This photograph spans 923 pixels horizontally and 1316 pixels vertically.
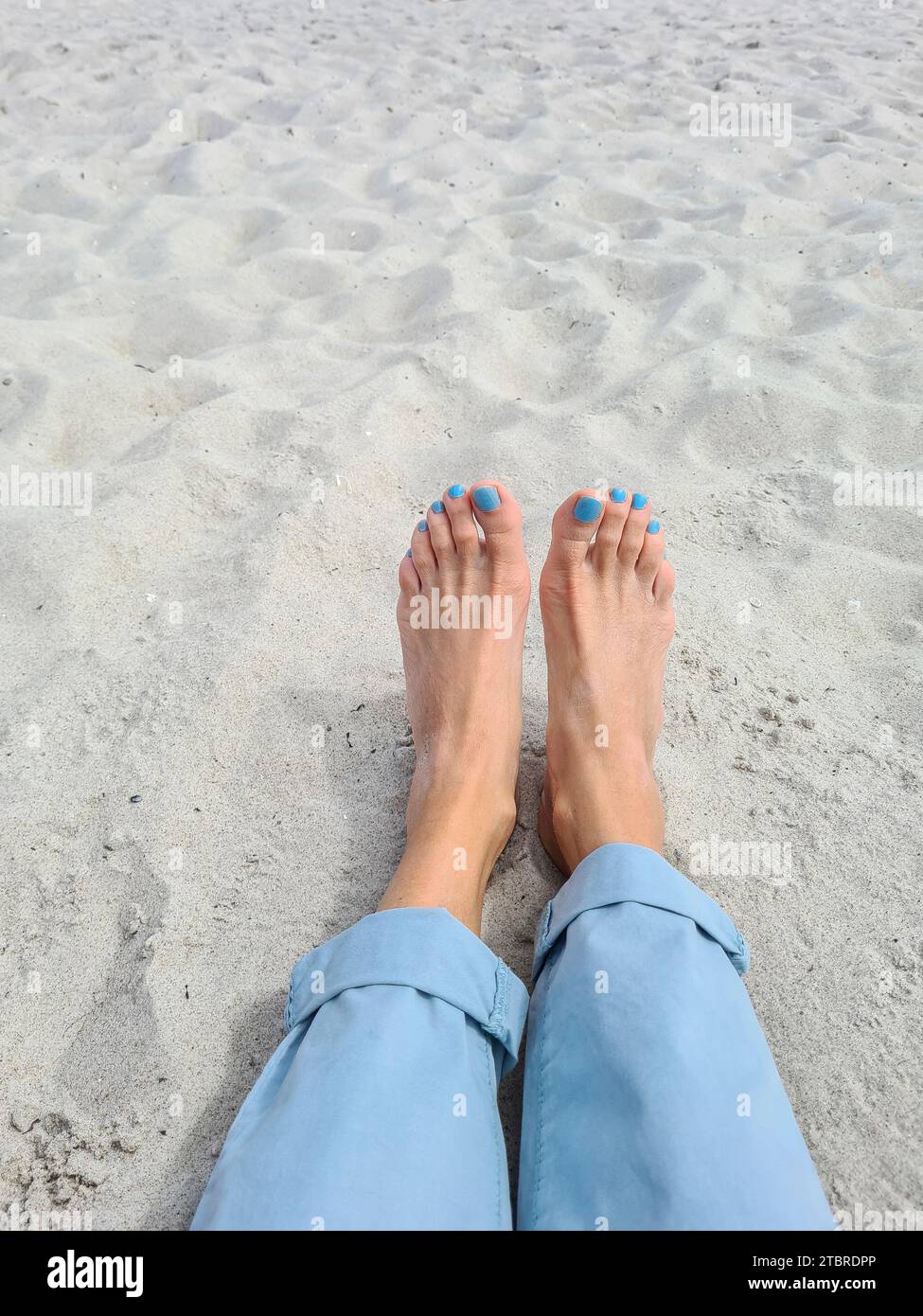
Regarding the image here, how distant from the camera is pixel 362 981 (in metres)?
0.89

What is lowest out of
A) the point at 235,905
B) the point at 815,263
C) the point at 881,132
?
the point at 235,905

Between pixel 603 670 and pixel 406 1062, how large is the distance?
2.39 feet

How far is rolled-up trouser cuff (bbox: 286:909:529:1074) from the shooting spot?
0.89 meters

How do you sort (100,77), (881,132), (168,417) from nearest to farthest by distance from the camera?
(168,417) < (881,132) < (100,77)

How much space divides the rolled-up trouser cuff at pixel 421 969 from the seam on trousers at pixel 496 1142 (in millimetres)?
17

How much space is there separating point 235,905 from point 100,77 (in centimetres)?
412

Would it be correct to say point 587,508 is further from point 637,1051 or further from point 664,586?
point 637,1051

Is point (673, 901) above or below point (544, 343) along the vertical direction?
below

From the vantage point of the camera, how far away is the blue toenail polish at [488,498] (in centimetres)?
146

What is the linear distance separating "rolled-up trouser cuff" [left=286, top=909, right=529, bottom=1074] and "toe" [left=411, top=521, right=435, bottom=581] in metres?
0.69

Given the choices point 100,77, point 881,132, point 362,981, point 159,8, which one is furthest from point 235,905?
point 159,8

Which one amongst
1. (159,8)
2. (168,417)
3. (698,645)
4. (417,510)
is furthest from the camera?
(159,8)
